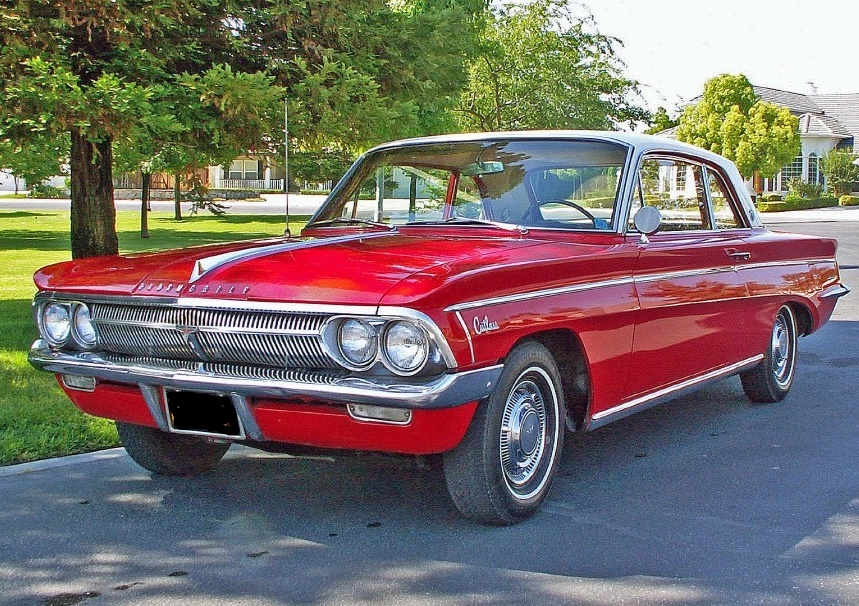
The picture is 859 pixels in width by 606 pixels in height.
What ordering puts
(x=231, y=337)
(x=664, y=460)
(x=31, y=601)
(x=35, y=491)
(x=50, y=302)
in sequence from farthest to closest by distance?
(x=664, y=460), (x=35, y=491), (x=50, y=302), (x=231, y=337), (x=31, y=601)

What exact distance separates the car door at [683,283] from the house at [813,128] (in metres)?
58.5

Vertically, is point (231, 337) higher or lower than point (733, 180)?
lower

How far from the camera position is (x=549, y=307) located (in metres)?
4.57

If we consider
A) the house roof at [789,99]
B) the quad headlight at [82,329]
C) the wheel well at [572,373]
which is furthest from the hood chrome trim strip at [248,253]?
the house roof at [789,99]

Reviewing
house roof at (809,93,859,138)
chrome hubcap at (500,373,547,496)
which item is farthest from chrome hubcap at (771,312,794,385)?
house roof at (809,93,859,138)

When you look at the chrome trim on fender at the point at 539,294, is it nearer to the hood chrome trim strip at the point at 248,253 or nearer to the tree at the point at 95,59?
the hood chrome trim strip at the point at 248,253

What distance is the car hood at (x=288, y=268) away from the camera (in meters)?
4.14

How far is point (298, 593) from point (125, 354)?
1415mm

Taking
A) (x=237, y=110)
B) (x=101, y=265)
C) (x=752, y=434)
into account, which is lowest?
(x=752, y=434)

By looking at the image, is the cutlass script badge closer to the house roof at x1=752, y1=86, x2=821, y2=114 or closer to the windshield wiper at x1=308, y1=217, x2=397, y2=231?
the windshield wiper at x1=308, y1=217, x2=397, y2=231

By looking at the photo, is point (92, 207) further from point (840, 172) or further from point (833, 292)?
point (840, 172)

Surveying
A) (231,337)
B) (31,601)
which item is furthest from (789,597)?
(31,601)

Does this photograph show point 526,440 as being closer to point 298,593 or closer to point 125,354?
point 298,593

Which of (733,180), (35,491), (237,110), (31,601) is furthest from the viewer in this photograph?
(237,110)
